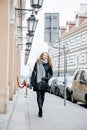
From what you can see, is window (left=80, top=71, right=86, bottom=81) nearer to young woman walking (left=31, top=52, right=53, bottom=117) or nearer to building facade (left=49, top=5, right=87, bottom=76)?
young woman walking (left=31, top=52, right=53, bottom=117)

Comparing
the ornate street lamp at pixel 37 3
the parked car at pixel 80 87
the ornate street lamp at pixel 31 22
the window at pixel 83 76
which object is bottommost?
the parked car at pixel 80 87

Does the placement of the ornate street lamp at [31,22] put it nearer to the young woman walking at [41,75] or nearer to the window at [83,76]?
the window at [83,76]

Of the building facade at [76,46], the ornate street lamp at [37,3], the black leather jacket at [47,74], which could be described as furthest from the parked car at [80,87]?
the building facade at [76,46]

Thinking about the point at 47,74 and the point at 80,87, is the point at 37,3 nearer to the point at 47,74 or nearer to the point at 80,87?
the point at 47,74

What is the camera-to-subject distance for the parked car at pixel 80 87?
17753 mm

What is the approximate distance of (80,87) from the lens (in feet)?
60.7

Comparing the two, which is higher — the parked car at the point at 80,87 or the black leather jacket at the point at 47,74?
the black leather jacket at the point at 47,74

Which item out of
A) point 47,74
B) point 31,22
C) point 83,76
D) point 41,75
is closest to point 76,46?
point 83,76

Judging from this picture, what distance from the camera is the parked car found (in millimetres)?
17753

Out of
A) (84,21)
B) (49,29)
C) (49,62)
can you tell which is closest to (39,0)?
(49,62)

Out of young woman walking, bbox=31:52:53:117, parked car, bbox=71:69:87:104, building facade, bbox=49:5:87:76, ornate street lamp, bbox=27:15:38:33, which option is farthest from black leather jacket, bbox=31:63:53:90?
building facade, bbox=49:5:87:76

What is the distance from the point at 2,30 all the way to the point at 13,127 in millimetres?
3594

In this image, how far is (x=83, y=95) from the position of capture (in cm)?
1788

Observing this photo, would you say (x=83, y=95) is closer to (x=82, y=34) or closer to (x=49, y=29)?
(x=49, y=29)
